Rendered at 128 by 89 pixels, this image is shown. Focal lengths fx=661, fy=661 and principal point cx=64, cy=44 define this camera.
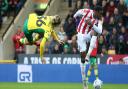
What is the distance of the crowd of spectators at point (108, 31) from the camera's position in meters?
27.3

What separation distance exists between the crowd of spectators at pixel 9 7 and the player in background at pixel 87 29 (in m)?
11.2

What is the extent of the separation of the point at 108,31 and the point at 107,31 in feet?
0.49

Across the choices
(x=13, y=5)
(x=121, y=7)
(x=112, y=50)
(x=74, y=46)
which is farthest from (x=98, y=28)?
(x=13, y=5)

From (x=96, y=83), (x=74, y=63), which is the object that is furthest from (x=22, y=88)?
(x=74, y=63)

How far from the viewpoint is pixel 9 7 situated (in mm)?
32562

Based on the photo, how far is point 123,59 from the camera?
26.7m

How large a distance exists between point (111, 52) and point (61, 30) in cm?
254

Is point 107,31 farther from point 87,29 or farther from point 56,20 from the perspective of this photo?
point 87,29

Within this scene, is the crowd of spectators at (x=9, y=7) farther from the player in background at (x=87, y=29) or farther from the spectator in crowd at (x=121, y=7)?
the player in background at (x=87, y=29)

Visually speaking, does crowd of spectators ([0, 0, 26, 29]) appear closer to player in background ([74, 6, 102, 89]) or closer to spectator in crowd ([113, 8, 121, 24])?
spectator in crowd ([113, 8, 121, 24])

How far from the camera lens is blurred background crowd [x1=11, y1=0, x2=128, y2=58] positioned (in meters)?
27.3

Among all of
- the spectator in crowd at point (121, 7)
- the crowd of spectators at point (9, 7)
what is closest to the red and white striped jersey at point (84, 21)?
the spectator in crowd at point (121, 7)

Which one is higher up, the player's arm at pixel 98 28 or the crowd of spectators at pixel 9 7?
the crowd of spectators at pixel 9 7

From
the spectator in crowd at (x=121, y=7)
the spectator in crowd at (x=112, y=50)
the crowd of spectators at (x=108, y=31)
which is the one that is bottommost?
the spectator in crowd at (x=112, y=50)
